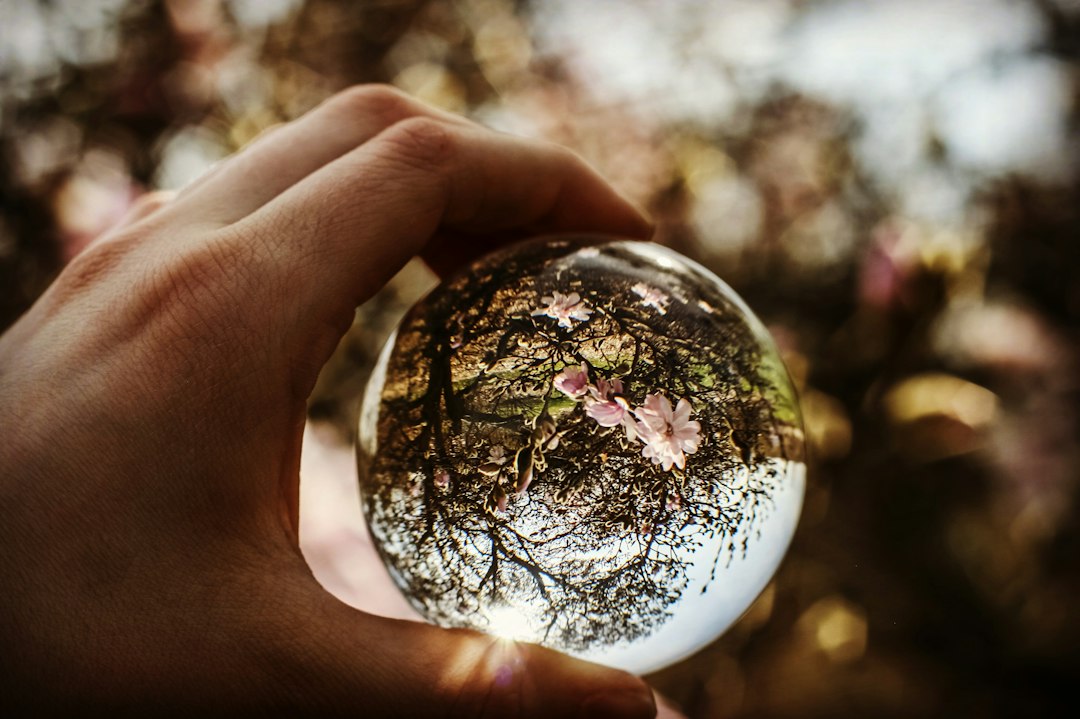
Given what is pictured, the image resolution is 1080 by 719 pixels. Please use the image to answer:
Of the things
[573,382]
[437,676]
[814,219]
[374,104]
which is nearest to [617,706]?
[437,676]

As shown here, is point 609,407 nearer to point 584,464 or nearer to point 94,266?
point 584,464

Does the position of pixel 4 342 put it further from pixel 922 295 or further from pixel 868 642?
pixel 868 642

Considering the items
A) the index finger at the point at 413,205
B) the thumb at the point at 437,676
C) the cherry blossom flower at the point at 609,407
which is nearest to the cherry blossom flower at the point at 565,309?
the cherry blossom flower at the point at 609,407

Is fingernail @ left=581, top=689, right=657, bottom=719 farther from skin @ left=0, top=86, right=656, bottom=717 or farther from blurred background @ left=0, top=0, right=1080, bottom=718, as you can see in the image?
blurred background @ left=0, top=0, right=1080, bottom=718

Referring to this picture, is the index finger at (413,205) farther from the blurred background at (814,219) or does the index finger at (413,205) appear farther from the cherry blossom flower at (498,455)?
the blurred background at (814,219)

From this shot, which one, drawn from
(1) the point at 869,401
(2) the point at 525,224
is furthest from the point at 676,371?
(1) the point at 869,401
